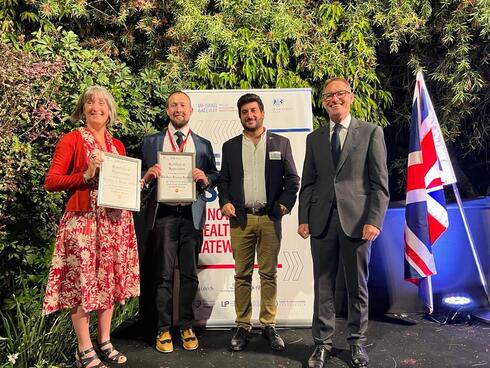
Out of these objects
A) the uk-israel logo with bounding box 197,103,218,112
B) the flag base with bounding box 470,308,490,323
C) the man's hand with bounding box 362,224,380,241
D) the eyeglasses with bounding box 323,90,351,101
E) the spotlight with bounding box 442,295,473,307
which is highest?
the uk-israel logo with bounding box 197,103,218,112

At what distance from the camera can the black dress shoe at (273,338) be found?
299 centimetres

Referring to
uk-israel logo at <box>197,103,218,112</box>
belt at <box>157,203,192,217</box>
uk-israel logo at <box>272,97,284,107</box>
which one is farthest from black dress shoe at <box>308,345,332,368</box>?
uk-israel logo at <box>197,103,218,112</box>

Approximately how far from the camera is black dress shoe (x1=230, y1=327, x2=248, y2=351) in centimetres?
300

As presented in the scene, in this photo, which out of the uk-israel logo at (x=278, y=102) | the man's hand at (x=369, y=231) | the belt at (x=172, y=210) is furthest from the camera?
the uk-israel logo at (x=278, y=102)

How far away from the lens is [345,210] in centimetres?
260

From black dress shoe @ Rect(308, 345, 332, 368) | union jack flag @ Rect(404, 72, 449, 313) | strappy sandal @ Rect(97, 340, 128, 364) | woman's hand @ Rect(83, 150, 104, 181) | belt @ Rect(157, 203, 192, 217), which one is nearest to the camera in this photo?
woman's hand @ Rect(83, 150, 104, 181)

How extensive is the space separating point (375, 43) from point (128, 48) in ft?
8.80

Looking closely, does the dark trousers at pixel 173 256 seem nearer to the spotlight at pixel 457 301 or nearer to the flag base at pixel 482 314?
the spotlight at pixel 457 301

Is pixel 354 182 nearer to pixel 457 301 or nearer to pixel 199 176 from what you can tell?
pixel 199 176

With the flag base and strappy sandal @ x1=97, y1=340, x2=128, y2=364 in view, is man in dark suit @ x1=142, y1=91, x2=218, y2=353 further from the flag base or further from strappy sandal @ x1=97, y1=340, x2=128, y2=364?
the flag base

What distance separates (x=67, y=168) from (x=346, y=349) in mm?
2142

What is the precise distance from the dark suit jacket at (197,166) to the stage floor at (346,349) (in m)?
0.86

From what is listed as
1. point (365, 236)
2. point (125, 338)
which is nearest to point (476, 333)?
point (365, 236)

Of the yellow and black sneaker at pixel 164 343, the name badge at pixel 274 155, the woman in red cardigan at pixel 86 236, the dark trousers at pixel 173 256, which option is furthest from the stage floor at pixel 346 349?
the name badge at pixel 274 155
